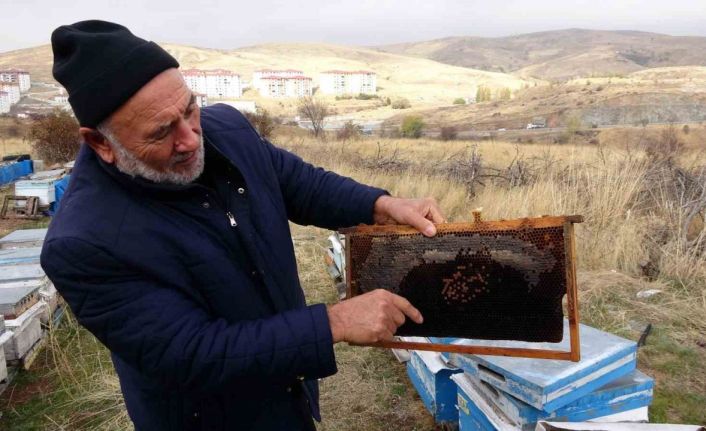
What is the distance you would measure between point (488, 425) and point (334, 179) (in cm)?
172

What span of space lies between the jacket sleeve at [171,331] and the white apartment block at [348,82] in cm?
10513

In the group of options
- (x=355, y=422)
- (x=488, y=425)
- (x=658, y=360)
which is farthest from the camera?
(x=658, y=360)

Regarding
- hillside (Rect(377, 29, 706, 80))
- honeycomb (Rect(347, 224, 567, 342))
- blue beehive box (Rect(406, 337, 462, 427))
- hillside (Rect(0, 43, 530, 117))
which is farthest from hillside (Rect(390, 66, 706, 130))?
hillside (Rect(377, 29, 706, 80))

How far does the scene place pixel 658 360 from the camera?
4391 millimetres

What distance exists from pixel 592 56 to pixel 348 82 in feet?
274

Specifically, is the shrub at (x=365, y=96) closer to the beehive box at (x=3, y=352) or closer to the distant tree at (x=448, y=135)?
the distant tree at (x=448, y=135)

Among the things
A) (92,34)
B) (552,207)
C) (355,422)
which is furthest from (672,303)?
(92,34)

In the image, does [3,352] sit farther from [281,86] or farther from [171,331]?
[281,86]

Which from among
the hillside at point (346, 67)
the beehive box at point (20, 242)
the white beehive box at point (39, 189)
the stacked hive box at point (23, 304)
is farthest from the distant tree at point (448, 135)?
the hillside at point (346, 67)

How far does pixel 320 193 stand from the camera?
2.21 metres

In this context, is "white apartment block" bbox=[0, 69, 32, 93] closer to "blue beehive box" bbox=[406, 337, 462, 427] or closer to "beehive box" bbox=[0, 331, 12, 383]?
"beehive box" bbox=[0, 331, 12, 383]

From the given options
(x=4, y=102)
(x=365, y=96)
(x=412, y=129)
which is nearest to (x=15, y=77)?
(x=4, y=102)

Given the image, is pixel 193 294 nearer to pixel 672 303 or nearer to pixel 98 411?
pixel 98 411

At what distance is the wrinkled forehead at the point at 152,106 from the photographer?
1.55 m
